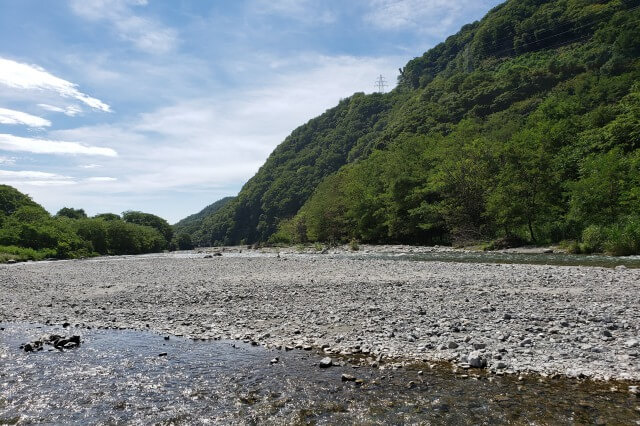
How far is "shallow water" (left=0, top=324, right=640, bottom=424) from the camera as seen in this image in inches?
267

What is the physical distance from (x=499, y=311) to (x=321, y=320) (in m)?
5.79

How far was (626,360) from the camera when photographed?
8.10m

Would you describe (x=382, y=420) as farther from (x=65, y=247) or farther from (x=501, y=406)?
(x=65, y=247)

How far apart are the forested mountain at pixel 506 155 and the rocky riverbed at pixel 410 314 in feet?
62.2

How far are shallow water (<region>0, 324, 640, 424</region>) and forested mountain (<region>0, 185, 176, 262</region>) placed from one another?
66729mm

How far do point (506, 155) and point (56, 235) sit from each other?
290 ft

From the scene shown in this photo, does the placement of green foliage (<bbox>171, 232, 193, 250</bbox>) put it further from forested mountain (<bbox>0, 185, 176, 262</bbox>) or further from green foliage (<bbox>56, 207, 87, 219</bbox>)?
green foliage (<bbox>56, 207, 87, 219</bbox>)

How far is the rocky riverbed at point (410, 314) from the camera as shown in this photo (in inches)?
356

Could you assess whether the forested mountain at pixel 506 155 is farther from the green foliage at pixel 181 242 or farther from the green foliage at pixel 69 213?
the green foliage at pixel 69 213

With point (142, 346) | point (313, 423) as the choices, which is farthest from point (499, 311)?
point (142, 346)

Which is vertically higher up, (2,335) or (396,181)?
(396,181)

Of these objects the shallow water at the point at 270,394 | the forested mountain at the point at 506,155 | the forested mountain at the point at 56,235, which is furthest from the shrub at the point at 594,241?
the forested mountain at the point at 56,235

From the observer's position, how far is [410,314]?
42.2 ft

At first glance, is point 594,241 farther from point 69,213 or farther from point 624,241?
point 69,213
